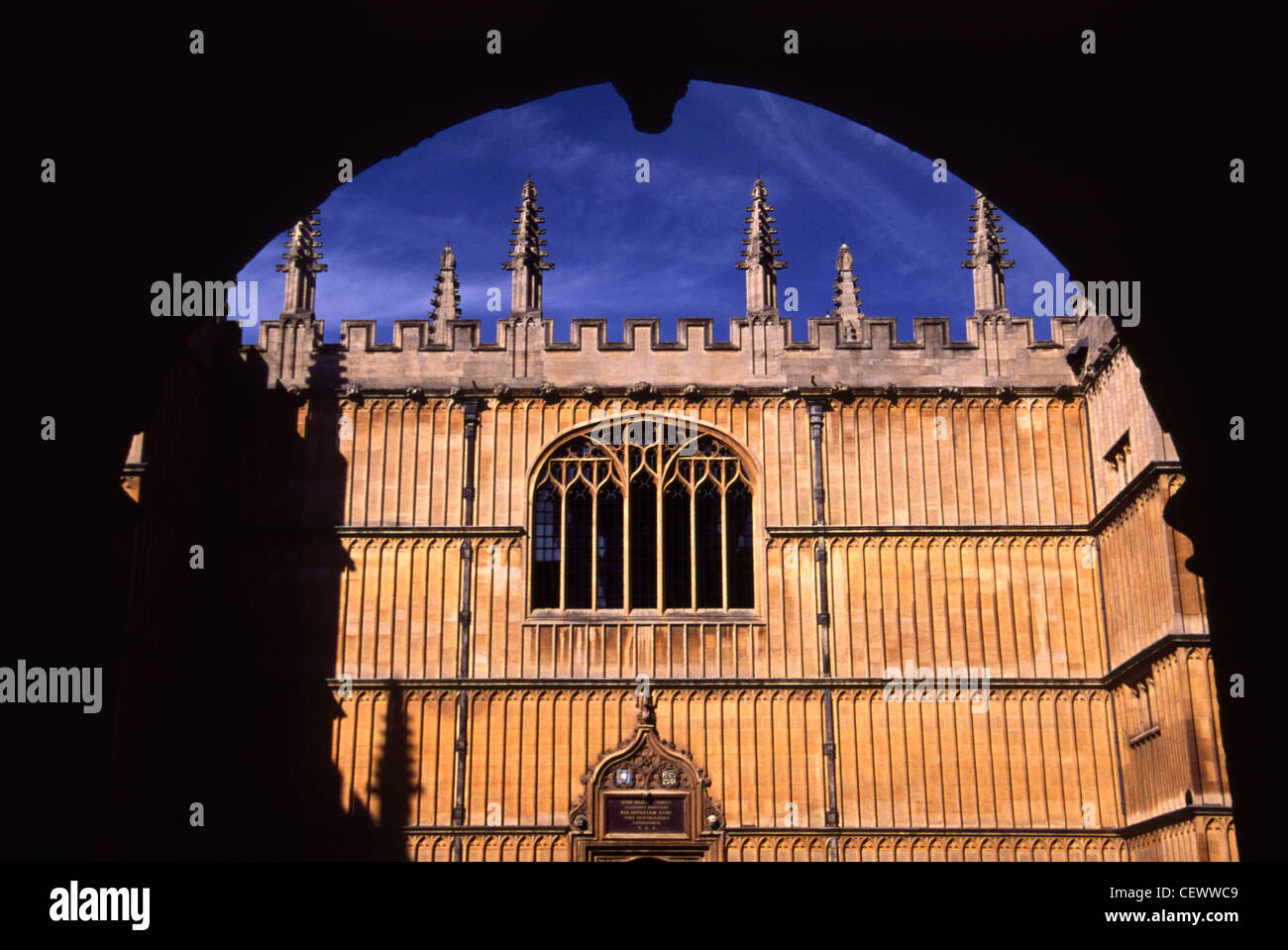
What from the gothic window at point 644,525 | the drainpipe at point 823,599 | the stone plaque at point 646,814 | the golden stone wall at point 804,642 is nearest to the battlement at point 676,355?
the golden stone wall at point 804,642

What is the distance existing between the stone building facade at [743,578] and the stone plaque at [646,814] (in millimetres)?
29

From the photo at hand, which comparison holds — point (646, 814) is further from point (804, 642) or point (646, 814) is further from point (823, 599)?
point (823, 599)

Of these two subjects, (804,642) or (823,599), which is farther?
(823,599)

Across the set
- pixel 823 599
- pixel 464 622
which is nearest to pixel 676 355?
pixel 823 599

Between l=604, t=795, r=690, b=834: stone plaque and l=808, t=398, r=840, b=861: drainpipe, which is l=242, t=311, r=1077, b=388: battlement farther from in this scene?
l=604, t=795, r=690, b=834: stone plaque

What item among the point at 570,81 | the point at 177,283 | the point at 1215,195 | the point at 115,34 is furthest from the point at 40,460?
the point at 1215,195

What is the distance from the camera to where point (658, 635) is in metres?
18.5

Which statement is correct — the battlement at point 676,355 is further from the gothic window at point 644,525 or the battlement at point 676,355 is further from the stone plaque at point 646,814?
the stone plaque at point 646,814

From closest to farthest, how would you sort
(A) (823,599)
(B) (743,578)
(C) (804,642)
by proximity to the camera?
(C) (804,642), (A) (823,599), (B) (743,578)

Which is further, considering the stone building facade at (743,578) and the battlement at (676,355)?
the battlement at (676,355)

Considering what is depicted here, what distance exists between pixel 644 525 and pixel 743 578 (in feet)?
4.99

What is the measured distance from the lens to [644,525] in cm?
1917

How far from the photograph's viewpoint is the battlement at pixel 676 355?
19.7 meters
